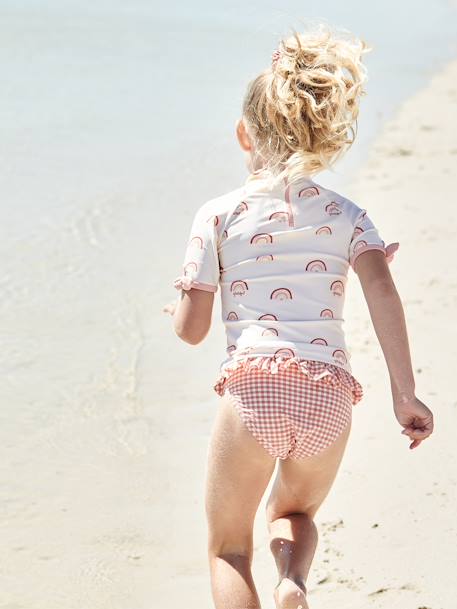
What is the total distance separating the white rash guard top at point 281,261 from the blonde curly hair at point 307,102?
66 mm

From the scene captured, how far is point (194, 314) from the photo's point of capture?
269 cm

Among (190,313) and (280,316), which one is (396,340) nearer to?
(280,316)

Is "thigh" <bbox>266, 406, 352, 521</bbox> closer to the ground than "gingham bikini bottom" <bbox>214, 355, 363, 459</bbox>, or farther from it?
closer to the ground

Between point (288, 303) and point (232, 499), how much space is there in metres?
0.46

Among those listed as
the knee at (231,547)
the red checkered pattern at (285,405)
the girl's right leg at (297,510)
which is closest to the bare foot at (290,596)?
the girl's right leg at (297,510)

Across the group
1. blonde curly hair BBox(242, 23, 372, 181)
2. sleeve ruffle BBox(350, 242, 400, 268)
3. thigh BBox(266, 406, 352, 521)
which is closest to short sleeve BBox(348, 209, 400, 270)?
sleeve ruffle BBox(350, 242, 400, 268)

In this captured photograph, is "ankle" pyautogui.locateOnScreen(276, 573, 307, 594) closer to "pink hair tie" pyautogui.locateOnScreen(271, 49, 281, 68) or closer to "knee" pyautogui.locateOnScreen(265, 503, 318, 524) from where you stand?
"knee" pyautogui.locateOnScreen(265, 503, 318, 524)

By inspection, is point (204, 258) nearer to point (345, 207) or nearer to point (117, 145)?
point (345, 207)

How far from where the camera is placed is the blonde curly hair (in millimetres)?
2596

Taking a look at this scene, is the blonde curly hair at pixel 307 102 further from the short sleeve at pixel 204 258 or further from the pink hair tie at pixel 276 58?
the short sleeve at pixel 204 258

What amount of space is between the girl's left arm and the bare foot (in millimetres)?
593

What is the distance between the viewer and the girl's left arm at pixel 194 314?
8.80ft

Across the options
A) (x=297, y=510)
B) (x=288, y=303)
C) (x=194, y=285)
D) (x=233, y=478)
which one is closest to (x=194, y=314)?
(x=194, y=285)

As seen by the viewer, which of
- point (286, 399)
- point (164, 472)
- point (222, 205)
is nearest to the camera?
point (286, 399)
